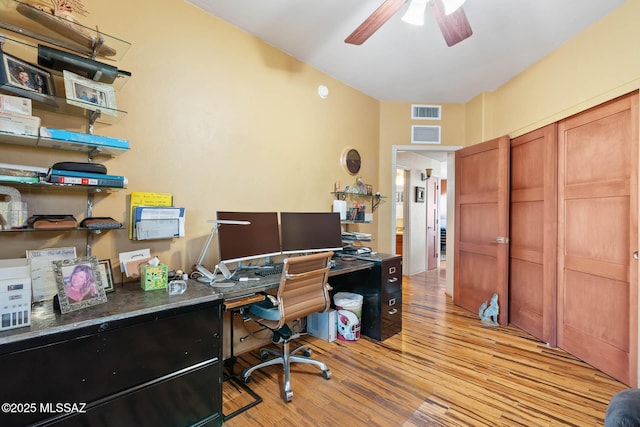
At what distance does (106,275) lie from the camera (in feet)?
5.48

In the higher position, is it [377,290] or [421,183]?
[421,183]

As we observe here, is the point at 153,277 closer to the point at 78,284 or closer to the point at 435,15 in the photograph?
the point at 78,284

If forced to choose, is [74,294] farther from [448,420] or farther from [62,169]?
[448,420]

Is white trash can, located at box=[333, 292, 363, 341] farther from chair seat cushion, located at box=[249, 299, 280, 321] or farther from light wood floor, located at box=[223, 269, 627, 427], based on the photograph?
chair seat cushion, located at box=[249, 299, 280, 321]

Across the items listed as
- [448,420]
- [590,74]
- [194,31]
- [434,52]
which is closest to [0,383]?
[448,420]

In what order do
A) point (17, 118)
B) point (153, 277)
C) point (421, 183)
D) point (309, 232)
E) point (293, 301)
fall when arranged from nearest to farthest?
point (17, 118) → point (153, 277) → point (293, 301) → point (309, 232) → point (421, 183)

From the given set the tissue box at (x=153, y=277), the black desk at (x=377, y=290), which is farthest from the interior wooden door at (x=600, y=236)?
the tissue box at (x=153, y=277)

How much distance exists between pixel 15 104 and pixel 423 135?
3.90m

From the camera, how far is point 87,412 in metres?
1.23

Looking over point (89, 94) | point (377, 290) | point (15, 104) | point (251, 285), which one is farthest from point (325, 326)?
point (15, 104)

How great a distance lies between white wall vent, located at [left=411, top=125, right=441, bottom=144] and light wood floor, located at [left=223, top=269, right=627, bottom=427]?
242 cm

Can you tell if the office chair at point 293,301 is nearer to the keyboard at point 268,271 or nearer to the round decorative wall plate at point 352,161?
the keyboard at point 268,271

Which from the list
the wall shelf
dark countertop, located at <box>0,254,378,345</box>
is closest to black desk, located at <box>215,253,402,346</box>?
the wall shelf

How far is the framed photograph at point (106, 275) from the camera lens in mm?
1641
